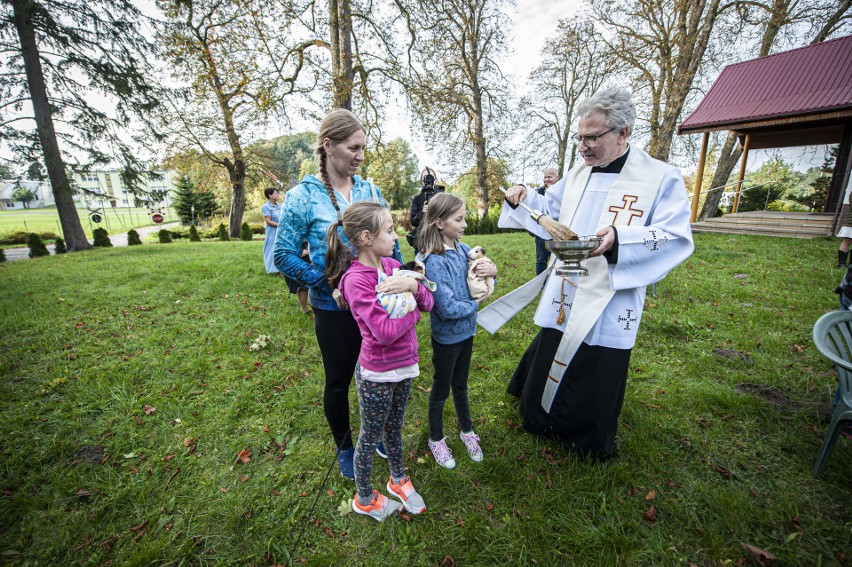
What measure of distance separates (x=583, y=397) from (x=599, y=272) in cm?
90

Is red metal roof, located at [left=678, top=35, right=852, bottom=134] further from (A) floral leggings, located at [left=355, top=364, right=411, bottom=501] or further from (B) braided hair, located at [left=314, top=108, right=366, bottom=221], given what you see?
(A) floral leggings, located at [left=355, top=364, right=411, bottom=501]

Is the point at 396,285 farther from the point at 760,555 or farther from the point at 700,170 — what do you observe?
the point at 700,170

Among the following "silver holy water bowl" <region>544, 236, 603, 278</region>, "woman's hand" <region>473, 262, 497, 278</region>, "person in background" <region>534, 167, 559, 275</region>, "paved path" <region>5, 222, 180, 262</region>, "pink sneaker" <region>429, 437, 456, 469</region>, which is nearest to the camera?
"silver holy water bowl" <region>544, 236, 603, 278</region>

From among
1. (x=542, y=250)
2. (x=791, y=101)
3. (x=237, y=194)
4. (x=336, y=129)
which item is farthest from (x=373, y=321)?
(x=237, y=194)

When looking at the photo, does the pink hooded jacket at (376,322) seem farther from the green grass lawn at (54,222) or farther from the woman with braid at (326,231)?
the green grass lawn at (54,222)

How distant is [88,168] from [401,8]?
1356cm

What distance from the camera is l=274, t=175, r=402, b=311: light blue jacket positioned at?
210 cm

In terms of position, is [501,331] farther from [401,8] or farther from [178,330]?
[401,8]

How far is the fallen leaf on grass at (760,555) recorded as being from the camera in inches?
72.9

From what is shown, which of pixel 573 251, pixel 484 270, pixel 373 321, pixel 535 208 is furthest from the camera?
pixel 535 208

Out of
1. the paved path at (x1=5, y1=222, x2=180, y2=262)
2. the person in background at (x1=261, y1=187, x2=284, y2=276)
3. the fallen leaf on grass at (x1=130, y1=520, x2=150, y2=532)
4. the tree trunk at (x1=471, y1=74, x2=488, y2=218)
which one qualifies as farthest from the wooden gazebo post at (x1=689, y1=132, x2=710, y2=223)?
the paved path at (x1=5, y1=222, x2=180, y2=262)

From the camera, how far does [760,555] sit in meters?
1.87

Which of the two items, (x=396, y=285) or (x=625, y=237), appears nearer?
(x=396, y=285)

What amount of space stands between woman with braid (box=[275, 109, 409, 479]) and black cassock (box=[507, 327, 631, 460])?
1.46m
